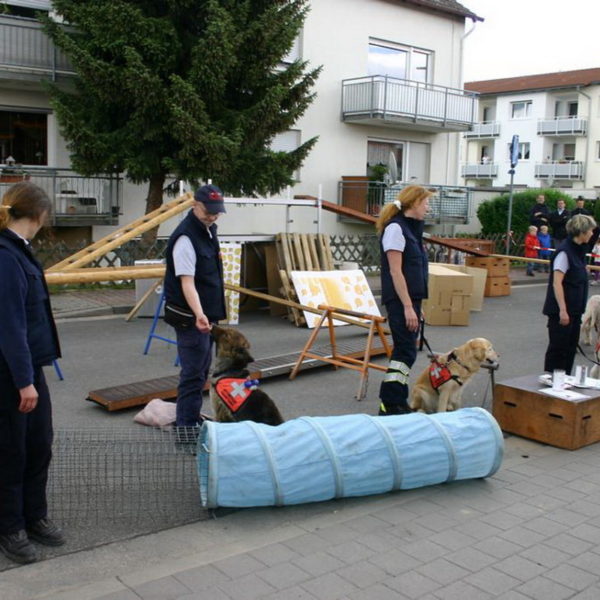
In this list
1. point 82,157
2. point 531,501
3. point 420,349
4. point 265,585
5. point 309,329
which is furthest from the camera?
point 82,157

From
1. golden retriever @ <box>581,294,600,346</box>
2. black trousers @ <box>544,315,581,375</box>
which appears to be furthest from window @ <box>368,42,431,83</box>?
black trousers @ <box>544,315,581,375</box>

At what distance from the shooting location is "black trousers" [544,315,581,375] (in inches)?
289

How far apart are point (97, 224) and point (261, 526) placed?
13658 mm

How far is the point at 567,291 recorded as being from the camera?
7242mm

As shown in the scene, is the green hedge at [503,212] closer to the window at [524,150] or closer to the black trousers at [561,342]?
the black trousers at [561,342]

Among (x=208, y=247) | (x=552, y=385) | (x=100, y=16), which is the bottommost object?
(x=552, y=385)

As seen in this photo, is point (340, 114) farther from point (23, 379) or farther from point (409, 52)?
point (23, 379)

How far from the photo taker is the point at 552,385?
6391mm

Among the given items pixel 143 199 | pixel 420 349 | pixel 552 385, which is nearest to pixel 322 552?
pixel 552 385

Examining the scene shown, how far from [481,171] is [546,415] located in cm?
5421

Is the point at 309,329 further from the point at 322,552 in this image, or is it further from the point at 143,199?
the point at 143,199

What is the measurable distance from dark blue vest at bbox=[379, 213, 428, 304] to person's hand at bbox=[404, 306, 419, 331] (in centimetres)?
15

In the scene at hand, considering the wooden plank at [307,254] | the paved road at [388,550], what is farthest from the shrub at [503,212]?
the paved road at [388,550]

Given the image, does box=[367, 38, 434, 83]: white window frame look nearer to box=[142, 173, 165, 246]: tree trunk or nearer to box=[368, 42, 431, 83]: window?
box=[368, 42, 431, 83]: window
